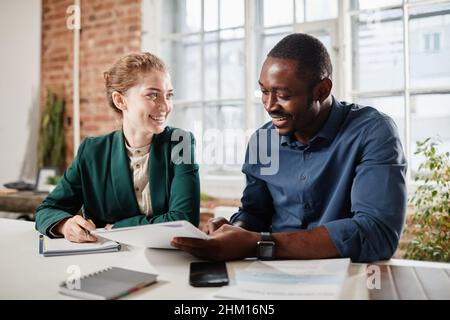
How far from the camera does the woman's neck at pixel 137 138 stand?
166 cm

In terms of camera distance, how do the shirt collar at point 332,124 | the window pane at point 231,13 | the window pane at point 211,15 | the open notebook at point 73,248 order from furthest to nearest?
1. the window pane at point 211,15
2. the window pane at point 231,13
3. the shirt collar at point 332,124
4. the open notebook at point 73,248

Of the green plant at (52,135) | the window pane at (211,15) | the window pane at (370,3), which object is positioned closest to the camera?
the window pane at (370,3)

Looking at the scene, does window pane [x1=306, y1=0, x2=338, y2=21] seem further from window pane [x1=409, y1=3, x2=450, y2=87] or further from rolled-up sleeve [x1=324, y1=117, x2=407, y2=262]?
rolled-up sleeve [x1=324, y1=117, x2=407, y2=262]

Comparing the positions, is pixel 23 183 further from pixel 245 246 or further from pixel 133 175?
pixel 245 246

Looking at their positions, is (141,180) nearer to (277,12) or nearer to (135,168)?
(135,168)

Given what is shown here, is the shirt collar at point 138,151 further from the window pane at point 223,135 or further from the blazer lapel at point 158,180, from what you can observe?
the window pane at point 223,135

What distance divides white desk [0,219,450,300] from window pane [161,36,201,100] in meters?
2.44

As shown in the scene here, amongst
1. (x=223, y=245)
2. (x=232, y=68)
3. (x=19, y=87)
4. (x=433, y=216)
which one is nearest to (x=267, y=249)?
(x=223, y=245)

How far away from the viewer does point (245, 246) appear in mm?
1042

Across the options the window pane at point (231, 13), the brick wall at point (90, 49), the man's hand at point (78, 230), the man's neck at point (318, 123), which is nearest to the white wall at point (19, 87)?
the brick wall at point (90, 49)

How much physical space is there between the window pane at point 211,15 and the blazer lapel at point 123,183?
2.17 m
